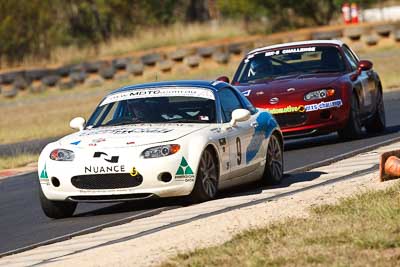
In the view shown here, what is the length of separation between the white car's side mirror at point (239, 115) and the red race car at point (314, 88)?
169 inches

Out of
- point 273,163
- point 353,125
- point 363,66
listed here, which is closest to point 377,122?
point 363,66

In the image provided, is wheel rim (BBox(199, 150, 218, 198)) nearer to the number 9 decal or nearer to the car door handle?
the number 9 decal

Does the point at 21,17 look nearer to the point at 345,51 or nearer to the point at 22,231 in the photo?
the point at 345,51

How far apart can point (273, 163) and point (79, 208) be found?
2090 mm

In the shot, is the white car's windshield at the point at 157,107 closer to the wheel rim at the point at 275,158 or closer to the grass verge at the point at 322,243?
the wheel rim at the point at 275,158

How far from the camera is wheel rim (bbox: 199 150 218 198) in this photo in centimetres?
1215

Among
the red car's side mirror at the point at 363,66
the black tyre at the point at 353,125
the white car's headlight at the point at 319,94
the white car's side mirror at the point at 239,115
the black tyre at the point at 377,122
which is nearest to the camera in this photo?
the white car's side mirror at the point at 239,115

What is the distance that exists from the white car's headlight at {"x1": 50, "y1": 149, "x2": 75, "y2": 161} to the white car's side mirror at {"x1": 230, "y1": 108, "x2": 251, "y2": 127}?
1.80m

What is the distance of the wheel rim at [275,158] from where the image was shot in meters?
13.9

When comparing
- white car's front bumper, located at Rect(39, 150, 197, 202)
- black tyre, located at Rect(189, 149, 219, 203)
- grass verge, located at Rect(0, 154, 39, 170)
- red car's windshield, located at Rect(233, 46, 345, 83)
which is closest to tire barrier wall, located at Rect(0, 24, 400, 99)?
grass verge, located at Rect(0, 154, 39, 170)

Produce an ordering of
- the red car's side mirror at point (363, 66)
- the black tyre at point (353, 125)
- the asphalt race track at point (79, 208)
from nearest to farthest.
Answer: the asphalt race track at point (79, 208) < the black tyre at point (353, 125) < the red car's side mirror at point (363, 66)

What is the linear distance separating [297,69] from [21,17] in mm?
36959

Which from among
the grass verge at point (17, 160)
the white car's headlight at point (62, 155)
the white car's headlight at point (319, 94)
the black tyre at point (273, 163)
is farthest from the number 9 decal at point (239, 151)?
the grass verge at point (17, 160)

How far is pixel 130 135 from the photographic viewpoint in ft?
39.9
